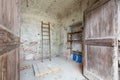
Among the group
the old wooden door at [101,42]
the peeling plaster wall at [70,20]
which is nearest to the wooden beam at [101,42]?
the old wooden door at [101,42]

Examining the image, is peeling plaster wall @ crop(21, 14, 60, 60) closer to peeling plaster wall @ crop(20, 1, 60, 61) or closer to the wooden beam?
peeling plaster wall @ crop(20, 1, 60, 61)

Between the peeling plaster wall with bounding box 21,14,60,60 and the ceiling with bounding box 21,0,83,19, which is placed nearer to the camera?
the ceiling with bounding box 21,0,83,19

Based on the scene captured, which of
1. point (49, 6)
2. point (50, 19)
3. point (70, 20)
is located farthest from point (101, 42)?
point (50, 19)

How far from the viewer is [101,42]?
6.03ft

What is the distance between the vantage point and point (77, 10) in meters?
3.97

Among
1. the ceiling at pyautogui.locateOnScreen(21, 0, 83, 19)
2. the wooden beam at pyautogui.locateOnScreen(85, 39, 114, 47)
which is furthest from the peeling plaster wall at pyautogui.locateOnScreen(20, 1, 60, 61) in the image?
the wooden beam at pyautogui.locateOnScreen(85, 39, 114, 47)

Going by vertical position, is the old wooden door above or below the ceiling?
below

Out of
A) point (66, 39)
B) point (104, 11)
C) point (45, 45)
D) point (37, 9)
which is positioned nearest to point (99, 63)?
point (104, 11)

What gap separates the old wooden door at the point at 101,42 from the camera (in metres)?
1.55

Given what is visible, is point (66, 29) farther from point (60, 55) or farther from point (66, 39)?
point (60, 55)

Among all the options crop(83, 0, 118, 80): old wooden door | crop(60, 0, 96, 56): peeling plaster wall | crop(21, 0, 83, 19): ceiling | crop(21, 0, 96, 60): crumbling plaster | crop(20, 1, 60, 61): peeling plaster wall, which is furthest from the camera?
crop(20, 1, 60, 61): peeling plaster wall

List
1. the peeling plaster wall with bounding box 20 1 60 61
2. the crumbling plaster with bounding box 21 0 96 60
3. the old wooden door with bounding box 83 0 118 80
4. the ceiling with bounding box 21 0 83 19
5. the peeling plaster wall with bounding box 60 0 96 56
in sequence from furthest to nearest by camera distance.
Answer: the peeling plaster wall with bounding box 20 1 60 61, the crumbling plaster with bounding box 21 0 96 60, the ceiling with bounding box 21 0 83 19, the peeling plaster wall with bounding box 60 0 96 56, the old wooden door with bounding box 83 0 118 80

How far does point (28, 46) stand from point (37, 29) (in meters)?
1.01

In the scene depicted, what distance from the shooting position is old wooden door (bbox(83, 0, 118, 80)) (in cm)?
155
